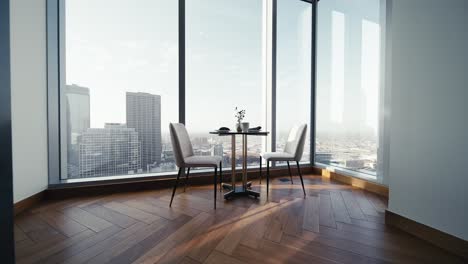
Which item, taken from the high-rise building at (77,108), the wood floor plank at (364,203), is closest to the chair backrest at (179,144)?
the high-rise building at (77,108)

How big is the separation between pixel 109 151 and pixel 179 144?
112cm

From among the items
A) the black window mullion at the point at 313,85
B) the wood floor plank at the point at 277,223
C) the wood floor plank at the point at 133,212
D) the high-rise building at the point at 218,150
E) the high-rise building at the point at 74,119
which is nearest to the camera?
the wood floor plank at the point at 277,223

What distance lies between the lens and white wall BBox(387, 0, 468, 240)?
126 cm

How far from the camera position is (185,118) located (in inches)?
111

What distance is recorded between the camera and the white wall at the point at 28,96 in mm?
1843

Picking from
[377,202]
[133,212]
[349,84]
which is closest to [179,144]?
[133,212]

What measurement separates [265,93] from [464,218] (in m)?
2.53

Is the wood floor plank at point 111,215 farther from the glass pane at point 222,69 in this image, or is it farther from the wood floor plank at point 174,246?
the glass pane at point 222,69

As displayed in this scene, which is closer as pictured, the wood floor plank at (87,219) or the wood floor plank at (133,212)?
the wood floor plank at (87,219)

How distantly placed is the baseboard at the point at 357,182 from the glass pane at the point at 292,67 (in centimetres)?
41

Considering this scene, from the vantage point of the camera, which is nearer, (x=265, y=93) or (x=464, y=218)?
(x=464, y=218)

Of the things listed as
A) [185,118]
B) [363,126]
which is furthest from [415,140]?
[185,118]

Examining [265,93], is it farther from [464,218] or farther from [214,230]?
[464,218]

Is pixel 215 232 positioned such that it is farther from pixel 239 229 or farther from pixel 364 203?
pixel 364 203
